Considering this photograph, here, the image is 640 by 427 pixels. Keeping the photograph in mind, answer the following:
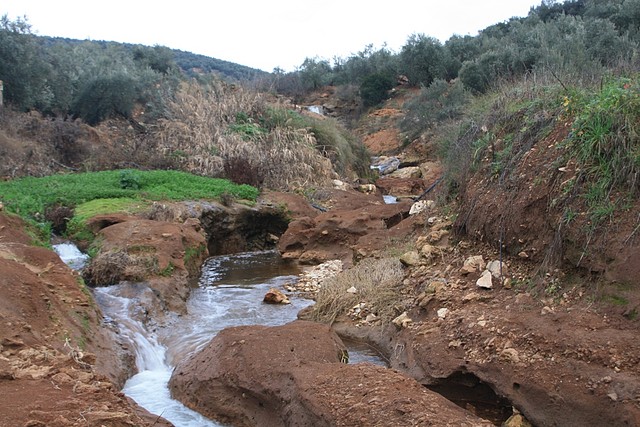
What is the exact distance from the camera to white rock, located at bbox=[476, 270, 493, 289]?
682 cm

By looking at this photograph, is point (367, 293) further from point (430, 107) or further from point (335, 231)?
point (430, 107)

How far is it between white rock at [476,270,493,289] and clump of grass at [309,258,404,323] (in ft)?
4.29

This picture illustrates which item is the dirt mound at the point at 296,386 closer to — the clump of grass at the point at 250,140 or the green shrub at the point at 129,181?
the green shrub at the point at 129,181

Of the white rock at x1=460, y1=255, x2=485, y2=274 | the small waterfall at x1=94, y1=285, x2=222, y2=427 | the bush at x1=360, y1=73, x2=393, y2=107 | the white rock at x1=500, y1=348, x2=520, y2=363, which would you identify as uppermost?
the bush at x1=360, y1=73, x2=393, y2=107

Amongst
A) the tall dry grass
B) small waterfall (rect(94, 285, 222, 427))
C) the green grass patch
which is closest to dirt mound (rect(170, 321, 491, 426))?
small waterfall (rect(94, 285, 222, 427))

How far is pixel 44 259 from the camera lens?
785 cm

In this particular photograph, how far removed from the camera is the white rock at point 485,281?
6820mm

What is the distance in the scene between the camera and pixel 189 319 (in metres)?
8.88

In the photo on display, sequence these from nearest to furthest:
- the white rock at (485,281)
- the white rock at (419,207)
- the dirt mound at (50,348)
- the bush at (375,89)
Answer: the dirt mound at (50,348) → the white rock at (485,281) → the white rock at (419,207) → the bush at (375,89)

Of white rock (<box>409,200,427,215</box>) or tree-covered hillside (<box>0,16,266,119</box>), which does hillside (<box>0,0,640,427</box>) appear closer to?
white rock (<box>409,200,427,215</box>)

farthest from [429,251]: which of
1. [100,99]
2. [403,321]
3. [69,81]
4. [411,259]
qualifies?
[69,81]

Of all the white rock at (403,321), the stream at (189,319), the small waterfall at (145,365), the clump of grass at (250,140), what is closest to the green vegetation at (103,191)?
the stream at (189,319)

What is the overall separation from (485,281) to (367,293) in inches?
86.0

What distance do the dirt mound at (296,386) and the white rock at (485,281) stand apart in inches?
63.5
